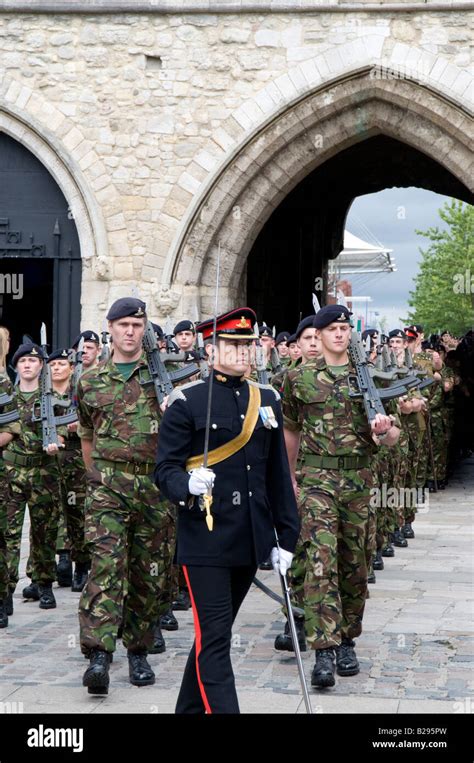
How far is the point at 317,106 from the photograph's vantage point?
55.2 feet

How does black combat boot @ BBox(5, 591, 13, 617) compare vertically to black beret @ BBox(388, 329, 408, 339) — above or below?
below

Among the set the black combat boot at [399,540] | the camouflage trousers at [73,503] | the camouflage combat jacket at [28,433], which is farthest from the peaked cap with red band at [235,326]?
the black combat boot at [399,540]

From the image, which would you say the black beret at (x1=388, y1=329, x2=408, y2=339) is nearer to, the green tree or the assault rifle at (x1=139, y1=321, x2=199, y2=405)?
the assault rifle at (x1=139, y1=321, x2=199, y2=405)

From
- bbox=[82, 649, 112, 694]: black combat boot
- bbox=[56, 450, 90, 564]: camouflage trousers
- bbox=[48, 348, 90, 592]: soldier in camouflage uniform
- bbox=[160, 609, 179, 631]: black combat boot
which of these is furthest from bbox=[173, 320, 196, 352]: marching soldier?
bbox=[82, 649, 112, 694]: black combat boot

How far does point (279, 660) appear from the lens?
7254 mm

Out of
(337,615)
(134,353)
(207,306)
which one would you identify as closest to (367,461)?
(337,615)

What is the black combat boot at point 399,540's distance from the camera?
40.1ft

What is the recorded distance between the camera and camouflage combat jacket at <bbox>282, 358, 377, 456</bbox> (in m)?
7.02

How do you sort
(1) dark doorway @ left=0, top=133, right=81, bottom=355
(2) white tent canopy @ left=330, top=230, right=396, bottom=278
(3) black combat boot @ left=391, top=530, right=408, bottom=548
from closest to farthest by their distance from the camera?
(3) black combat boot @ left=391, top=530, right=408, bottom=548, (1) dark doorway @ left=0, top=133, right=81, bottom=355, (2) white tent canopy @ left=330, top=230, right=396, bottom=278

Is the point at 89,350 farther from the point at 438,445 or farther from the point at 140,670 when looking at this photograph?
the point at 438,445

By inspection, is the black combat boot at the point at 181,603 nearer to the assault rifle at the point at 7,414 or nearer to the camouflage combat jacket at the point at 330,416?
the assault rifle at the point at 7,414

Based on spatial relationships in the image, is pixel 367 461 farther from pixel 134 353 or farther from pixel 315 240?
pixel 315 240

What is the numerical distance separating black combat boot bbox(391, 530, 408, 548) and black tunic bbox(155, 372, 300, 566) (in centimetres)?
696

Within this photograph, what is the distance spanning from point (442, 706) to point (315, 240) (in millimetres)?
19582
